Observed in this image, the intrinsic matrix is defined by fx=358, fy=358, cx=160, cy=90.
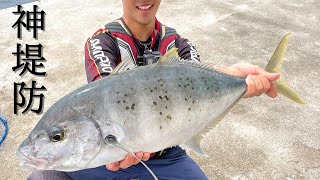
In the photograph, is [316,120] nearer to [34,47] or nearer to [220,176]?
[220,176]

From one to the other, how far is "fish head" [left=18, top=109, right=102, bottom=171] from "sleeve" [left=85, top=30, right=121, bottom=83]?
81 centimetres

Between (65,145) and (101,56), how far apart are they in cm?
110

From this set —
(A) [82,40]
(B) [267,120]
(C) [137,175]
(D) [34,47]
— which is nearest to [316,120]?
(B) [267,120]

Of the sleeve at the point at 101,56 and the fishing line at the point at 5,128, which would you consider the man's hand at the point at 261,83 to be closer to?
the sleeve at the point at 101,56

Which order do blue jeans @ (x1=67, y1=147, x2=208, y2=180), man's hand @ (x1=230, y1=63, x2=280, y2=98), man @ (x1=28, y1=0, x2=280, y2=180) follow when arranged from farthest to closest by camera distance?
blue jeans @ (x1=67, y1=147, x2=208, y2=180) < man @ (x1=28, y1=0, x2=280, y2=180) < man's hand @ (x1=230, y1=63, x2=280, y2=98)

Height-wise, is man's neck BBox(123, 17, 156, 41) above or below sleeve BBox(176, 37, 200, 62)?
above

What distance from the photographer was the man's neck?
11.2ft

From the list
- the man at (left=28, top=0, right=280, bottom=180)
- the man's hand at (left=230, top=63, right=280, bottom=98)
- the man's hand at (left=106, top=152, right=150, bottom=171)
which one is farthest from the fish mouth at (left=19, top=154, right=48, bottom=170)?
the man's hand at (left=230, top=63, right=280, bottom=98)

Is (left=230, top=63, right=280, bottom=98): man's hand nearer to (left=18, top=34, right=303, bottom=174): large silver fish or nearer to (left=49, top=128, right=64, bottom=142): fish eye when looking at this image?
(left=18, top=34, right=303, bottom=174): large silver fish

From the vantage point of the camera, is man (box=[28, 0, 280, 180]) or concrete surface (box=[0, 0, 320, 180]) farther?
concrete surface (box=[0, 0, 320, 180])

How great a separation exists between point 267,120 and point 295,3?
581 cm

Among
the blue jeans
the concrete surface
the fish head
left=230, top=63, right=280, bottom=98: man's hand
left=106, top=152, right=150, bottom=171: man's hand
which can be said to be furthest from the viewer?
the concrete surface

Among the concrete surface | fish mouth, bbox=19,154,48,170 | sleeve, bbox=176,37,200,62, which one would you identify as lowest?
the concrete surface

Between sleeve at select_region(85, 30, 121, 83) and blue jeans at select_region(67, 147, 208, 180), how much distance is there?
0.79 meters
